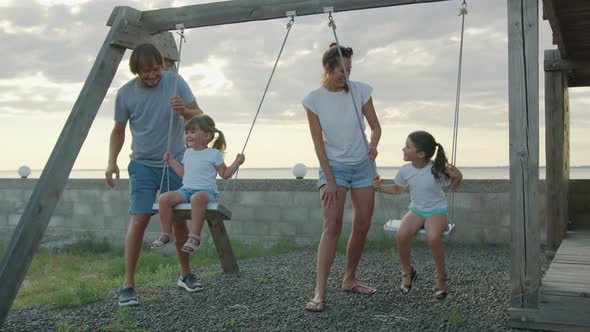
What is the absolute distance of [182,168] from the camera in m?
4.67

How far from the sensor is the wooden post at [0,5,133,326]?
4.23 meters

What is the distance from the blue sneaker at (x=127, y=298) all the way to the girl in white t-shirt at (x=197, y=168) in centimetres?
53

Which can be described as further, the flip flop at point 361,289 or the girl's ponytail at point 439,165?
the flip flop at point 361,289

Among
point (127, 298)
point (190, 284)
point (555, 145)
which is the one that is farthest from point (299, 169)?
point (127, 298)

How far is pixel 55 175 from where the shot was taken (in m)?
4.41

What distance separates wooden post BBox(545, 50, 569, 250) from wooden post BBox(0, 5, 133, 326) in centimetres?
456

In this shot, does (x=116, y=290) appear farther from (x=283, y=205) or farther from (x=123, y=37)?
(x=283, y=205)

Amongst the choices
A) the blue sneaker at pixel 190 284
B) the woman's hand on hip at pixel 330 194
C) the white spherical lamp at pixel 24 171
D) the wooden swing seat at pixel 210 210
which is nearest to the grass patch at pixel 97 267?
the blue sneaker at pixel 190 284

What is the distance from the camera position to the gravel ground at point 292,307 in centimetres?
416

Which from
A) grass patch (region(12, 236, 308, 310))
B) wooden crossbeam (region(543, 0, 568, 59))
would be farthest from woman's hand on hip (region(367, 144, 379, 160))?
grass patch (region(12, 236, 308, 310))

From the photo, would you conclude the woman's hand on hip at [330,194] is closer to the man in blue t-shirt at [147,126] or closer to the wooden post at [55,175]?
the man in blue t-shirt at [147,126]

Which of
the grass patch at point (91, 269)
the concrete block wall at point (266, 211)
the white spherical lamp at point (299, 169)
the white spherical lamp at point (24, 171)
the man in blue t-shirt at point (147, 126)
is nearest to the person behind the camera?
the man in blue t-shirt at point (147, 126)

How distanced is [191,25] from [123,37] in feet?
1.72

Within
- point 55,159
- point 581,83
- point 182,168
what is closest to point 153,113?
point 182,168
